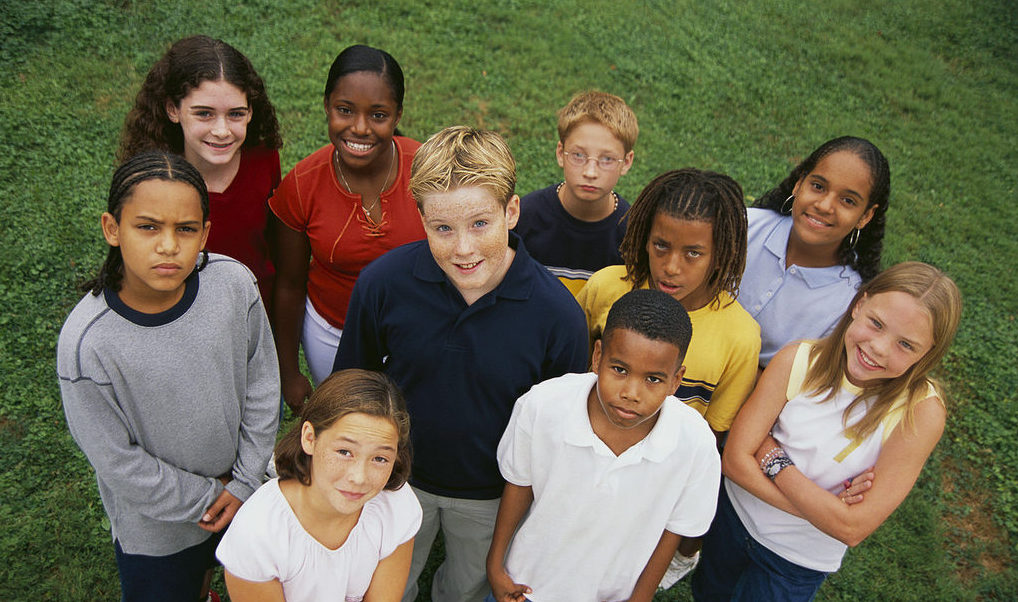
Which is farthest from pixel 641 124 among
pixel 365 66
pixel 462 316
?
pixel 462 316

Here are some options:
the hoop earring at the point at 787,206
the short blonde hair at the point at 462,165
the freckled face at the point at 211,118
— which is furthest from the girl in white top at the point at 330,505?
the hoop earring at the point at 787,206

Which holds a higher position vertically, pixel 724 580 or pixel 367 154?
pixel 367 154

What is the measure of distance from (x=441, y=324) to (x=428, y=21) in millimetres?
5815

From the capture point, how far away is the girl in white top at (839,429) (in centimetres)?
235

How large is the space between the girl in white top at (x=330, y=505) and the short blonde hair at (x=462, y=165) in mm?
693

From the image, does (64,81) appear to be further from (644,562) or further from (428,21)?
(644,562)

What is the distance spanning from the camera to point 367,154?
2.84 m

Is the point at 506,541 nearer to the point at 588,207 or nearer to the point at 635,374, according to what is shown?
the point at 635,374

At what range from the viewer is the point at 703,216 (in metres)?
2.57

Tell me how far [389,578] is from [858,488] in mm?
1711

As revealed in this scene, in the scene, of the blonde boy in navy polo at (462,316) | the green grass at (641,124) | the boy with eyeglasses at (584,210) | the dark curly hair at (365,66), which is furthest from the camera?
the green grass at (641,124)

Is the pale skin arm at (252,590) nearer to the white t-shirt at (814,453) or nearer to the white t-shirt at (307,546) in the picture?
the white t-shirt at (307,546)

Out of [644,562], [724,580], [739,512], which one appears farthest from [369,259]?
[724,580]

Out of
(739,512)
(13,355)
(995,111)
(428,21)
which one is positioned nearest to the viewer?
(739,512)
